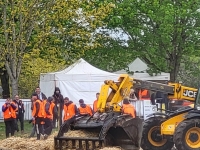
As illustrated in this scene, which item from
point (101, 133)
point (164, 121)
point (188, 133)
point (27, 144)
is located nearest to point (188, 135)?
point (188, 133)

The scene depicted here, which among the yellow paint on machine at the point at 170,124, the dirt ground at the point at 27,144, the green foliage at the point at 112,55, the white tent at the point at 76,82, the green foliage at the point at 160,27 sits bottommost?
the dirt ground at the point at 27,144

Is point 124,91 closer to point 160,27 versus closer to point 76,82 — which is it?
point 76,82

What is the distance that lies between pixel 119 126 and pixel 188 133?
6.00 ft

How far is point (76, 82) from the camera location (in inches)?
1284

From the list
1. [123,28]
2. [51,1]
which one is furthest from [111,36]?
[51,1]

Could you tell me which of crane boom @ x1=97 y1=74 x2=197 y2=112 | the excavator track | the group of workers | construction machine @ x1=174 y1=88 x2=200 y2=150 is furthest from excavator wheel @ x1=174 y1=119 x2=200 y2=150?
the group of workers

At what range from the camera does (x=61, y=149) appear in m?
16.8

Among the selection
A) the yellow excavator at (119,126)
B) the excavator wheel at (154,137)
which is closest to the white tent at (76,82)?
the excavator wheel at (154,137)

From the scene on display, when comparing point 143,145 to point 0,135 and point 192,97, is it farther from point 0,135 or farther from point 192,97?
point 0,135

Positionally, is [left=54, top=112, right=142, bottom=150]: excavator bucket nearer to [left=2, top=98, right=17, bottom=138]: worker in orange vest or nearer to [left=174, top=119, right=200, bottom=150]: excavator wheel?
[left=174, top=119, right=200, bottom=150]: excavator wheel

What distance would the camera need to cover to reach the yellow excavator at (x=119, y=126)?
16.5 metres

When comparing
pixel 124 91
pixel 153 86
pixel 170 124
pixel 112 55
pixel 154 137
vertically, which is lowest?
pixel 154 137

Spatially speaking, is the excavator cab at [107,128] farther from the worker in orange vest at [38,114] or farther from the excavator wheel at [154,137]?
the worker in orange vest at [38,114]

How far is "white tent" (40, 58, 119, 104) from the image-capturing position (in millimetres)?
32188
